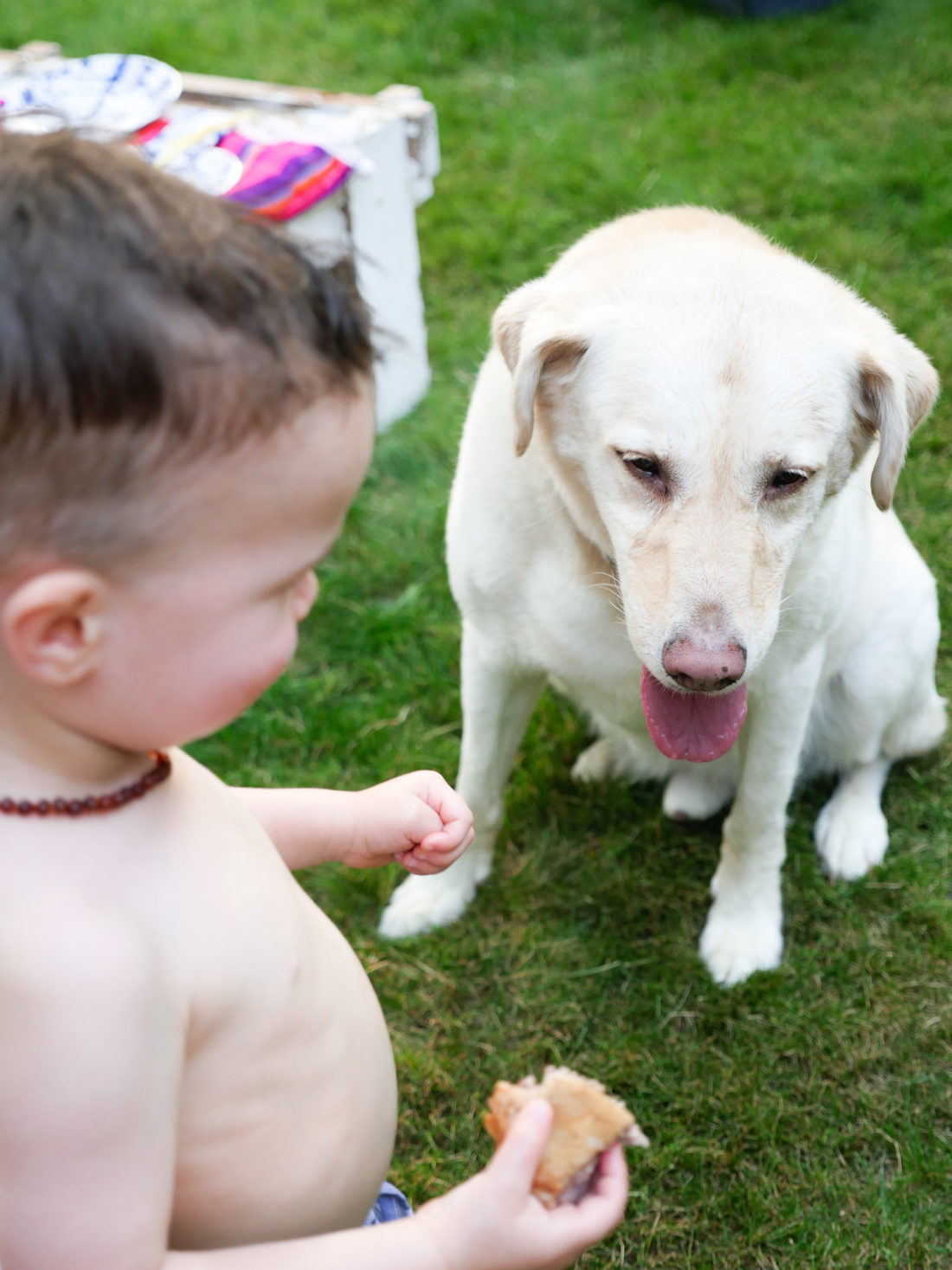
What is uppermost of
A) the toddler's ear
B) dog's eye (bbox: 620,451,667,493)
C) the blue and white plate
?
the toddler's ear

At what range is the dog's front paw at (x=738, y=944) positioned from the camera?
92.7 inches

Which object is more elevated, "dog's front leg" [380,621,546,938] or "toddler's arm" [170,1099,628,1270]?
"toddler's arm" [170,1099,628,1270]

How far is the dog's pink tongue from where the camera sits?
1944 millimetres

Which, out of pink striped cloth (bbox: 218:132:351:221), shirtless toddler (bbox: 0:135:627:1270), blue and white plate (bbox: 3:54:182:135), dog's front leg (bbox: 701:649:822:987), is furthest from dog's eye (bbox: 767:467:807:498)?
blue and white plate (bbox: 3:54:182:135)

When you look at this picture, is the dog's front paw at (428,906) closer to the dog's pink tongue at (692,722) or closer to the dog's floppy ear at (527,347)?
the dog's pink tongue at (692,722)

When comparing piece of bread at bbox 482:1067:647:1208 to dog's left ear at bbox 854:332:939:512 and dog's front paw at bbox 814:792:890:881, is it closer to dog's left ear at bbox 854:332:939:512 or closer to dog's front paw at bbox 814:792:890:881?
dog's left ear at bbox 854:332:939:512

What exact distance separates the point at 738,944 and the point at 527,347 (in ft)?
4.22

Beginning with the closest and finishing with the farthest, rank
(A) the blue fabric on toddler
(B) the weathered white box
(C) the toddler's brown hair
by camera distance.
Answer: (C) the toddler's brown hair
(A) the blue fabric on toddler
(B) the weathered white box

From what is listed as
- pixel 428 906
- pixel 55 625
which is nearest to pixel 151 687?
pixel 55 625

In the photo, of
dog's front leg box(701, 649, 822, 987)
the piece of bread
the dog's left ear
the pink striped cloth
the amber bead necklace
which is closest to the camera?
the amber bead necklace

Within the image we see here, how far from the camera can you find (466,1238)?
3.36ft

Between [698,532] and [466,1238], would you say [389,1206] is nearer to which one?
[466,1238]

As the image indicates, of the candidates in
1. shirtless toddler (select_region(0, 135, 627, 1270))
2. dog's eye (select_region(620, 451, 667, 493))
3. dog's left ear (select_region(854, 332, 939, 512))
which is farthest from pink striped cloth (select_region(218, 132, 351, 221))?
shirtless toddler (select_region(0, 135, 627, 1270))

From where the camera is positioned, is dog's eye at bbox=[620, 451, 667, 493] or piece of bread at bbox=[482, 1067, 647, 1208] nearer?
piece of bread at bbox=[482, 1067, 647, 1208]
